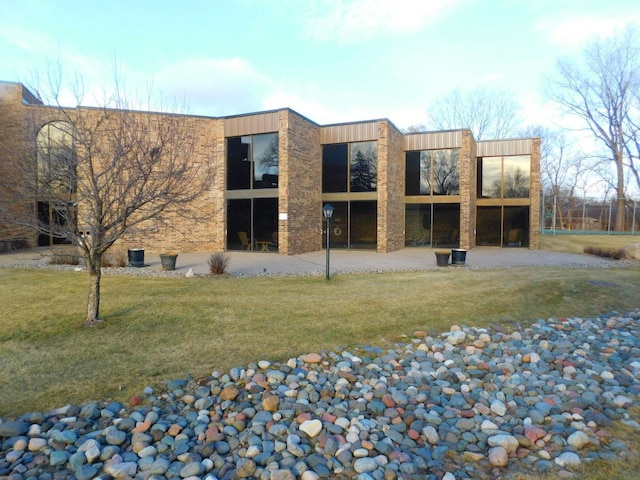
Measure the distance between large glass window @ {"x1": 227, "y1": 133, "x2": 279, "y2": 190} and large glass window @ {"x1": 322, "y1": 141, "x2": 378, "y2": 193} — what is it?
3.31m

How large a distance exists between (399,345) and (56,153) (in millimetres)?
5368

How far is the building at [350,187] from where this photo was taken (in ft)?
52.9

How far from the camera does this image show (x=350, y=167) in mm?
18281

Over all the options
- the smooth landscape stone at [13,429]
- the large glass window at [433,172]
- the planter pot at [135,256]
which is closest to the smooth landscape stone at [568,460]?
the smooth landscape stone at [13,429]

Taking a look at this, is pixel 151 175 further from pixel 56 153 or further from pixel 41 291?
pixel 41 291

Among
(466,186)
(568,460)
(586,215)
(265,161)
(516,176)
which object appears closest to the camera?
(568,460)

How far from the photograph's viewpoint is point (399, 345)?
200 inches

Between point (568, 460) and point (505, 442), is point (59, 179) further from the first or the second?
point (568, 460)

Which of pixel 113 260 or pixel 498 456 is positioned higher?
pixel 113 260

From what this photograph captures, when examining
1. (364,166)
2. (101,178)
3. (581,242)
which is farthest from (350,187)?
(581,242)

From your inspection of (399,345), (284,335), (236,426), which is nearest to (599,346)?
(399,345)

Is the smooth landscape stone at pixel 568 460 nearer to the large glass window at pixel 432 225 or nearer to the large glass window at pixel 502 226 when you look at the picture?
the large glass window at pixel 432 225

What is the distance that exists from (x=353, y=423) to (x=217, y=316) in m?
3.50

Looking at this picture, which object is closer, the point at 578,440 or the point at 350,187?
the point at 578,440
